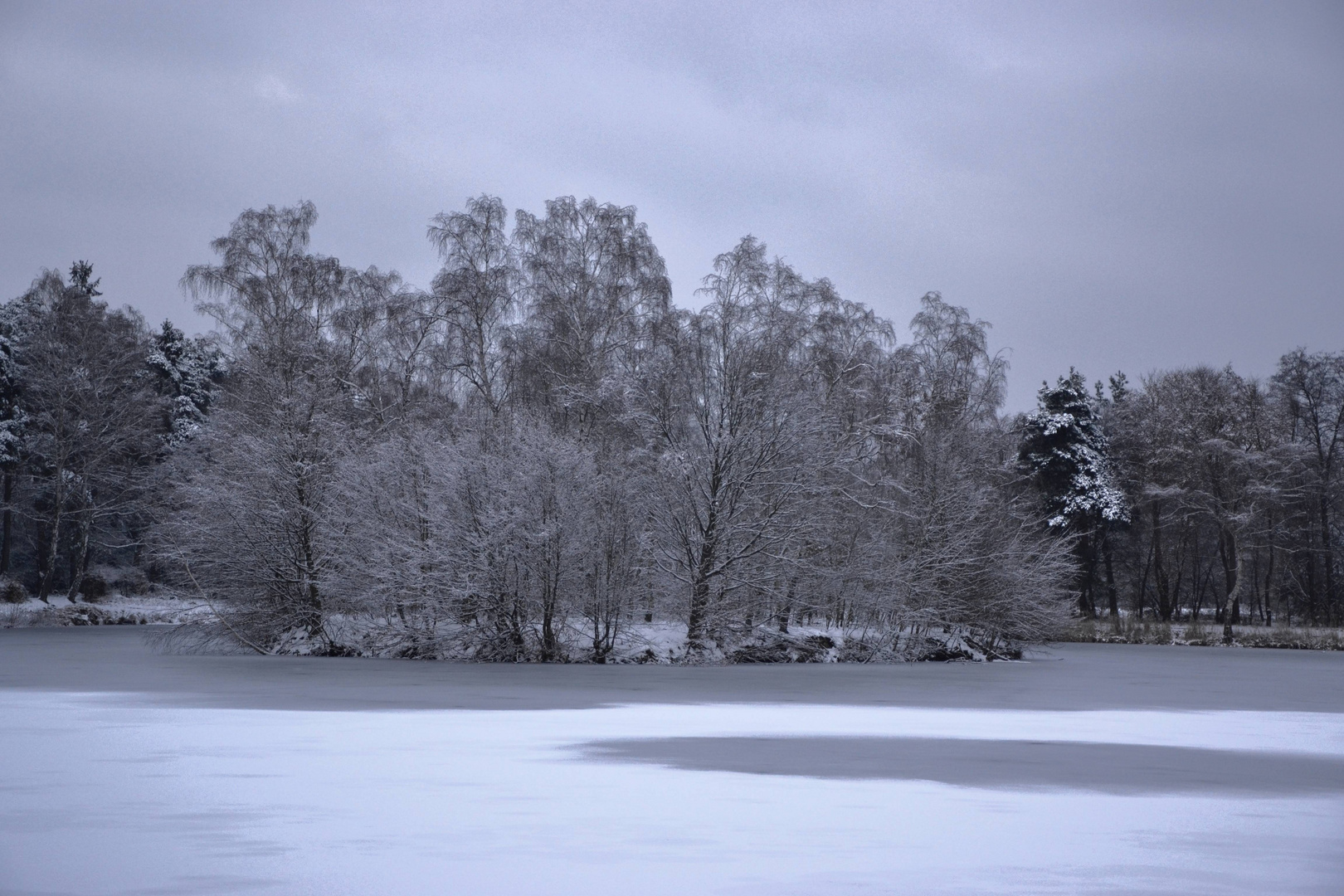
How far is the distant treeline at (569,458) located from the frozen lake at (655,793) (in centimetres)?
891

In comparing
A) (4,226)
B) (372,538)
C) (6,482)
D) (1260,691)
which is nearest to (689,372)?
(372,538)

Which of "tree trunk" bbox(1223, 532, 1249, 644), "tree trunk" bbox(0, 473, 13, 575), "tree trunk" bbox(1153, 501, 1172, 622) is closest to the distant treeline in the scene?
"tree trunk" bbox(1223, 532, 1249, 644)

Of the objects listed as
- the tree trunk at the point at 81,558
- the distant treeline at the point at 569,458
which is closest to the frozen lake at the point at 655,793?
the distant treeline at the point at 569,458

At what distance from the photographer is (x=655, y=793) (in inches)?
359

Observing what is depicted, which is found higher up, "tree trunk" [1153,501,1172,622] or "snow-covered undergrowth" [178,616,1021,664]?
"tree trunk" [1153,501,1172,622]

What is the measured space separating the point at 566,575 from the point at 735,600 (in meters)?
4.05

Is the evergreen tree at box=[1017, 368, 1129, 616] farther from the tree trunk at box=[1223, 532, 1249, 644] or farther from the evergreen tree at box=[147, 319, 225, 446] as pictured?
the evergreen tree at box=[147, 319, 225, 446]

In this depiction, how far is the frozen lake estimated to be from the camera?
6535mm

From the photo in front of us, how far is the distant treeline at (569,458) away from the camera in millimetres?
27438

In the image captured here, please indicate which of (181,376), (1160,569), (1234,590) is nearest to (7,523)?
(181,376)

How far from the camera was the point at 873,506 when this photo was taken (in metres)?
30.0

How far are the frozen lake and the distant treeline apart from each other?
8912 millimetres

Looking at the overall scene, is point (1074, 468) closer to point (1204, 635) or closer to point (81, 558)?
point (1204, 635)

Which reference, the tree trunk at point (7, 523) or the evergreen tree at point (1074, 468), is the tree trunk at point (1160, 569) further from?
the tree trunk at point (7, 523)
